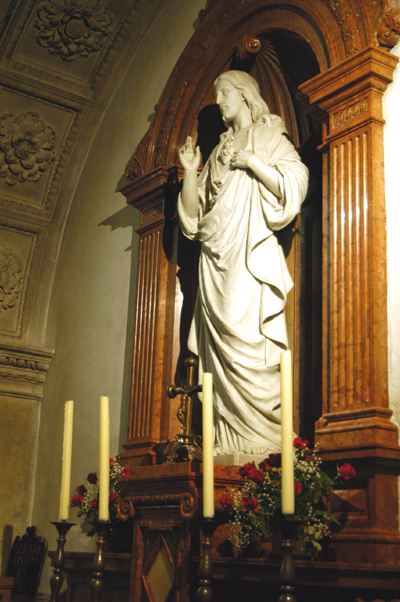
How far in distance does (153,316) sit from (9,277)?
7.39 ft

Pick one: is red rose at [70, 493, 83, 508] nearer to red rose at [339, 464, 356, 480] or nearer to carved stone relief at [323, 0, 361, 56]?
red rose at [339, 464, 356, 480]

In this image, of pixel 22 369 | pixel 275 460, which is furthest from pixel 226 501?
pixel 22 369

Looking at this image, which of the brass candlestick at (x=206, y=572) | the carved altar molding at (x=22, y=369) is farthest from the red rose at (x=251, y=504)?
the carved altar molding at (x=22, y=369)

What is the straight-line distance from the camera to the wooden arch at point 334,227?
3.74 metres

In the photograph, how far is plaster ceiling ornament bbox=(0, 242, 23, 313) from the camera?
734cm

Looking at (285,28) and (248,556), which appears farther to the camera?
(285,28)

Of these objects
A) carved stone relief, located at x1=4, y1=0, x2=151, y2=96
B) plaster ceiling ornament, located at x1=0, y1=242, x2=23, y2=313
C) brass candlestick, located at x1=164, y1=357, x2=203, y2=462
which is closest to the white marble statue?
brass candlestick, located at x1=164, y1=357, x2=203, y2=462

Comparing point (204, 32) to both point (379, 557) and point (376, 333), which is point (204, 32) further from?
point (379, 557)

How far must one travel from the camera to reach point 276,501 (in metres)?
3.50

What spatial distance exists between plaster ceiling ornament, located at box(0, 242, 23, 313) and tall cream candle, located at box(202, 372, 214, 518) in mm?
4563

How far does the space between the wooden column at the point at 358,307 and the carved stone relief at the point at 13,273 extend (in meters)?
3.68

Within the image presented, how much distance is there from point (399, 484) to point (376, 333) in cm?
70

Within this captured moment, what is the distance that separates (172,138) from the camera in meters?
5.80

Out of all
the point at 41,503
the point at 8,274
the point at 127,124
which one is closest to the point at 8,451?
the point at 41,503
